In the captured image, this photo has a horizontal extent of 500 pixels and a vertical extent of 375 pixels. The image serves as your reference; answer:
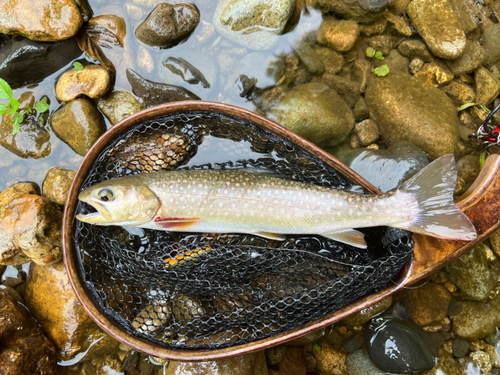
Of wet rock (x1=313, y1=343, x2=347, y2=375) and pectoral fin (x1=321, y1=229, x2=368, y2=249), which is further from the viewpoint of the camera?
wet rock (x1=313, y1=343, x2=347, y2=375)

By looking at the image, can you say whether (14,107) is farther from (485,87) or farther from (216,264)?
(485,87)

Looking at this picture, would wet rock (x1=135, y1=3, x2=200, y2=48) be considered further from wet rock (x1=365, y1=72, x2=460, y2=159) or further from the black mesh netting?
wet rock (x1=365, y1=72, x2=460, y2=159)

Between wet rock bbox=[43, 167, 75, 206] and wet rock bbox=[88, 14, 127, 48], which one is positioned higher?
wet rock bbox=[88, 14, 127, 48]

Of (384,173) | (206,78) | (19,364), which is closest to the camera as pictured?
(19,364)

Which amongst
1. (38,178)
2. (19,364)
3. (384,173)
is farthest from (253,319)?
(38,178)

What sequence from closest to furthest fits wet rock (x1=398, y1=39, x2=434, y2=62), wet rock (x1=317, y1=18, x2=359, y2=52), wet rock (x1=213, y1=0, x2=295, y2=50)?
wet rock (x1=213, y1=0, x2=295, y2=50) → wet rock (x1=317, y1=18, x2=359, y2=52) → wet rock (x1=398, y1=39, x2=434, y2=62)

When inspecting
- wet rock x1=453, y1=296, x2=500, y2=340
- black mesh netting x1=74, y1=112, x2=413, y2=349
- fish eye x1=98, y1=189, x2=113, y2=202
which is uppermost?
fish eye x1=98, y1=189, x2=113, y2=202

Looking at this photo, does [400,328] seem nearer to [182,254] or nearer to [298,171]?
[298,171]

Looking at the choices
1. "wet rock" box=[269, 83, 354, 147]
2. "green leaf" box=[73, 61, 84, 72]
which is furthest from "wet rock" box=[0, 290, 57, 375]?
"wet rock" box=[269, 83, 354, 147]
